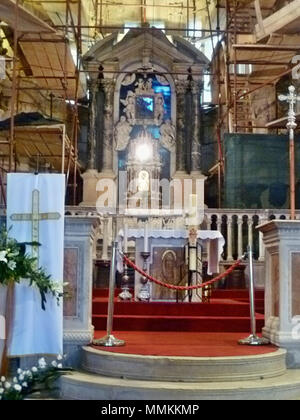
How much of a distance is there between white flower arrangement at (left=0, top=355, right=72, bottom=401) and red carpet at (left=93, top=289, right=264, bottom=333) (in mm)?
1557

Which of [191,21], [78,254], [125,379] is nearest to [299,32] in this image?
[191,21]

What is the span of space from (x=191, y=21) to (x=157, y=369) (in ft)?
56.1

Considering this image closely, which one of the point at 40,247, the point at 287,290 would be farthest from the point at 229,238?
the point at 40,247

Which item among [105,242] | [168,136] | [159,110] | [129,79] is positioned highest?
[129,79]

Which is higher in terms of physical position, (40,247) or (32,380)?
(40,247)

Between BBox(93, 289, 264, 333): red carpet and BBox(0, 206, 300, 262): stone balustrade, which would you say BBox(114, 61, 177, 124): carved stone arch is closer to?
BBox(0, 206, 300, 262): stone balustrade

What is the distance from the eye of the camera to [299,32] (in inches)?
534

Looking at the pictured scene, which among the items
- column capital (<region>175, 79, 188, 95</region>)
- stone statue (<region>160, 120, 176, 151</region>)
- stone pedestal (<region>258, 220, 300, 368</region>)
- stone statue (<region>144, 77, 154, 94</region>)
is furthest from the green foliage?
column capital (<region>175, 79, 188, 95</region>)

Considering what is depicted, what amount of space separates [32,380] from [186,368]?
4.43 feet

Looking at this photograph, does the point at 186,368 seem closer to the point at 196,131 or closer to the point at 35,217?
the point at 35,217

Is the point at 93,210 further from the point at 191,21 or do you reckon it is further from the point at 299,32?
the point at 191,21

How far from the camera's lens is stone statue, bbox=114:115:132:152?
55.6ft

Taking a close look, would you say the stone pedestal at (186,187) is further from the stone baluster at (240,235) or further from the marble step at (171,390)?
the marble step at (171,390)

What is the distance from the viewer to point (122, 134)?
55.8ft
